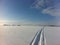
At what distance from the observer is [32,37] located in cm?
135

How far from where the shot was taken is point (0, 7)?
1398mm

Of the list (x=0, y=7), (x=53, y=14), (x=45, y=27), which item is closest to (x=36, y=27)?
(x=45, y=27)

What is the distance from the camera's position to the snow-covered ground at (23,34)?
133 centimetres

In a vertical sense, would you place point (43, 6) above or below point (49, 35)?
above

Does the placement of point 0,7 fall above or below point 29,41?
above

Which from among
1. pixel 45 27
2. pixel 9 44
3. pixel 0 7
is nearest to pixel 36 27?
pixel 45 27

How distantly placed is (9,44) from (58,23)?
544 mm

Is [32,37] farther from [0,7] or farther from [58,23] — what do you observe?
[0,7]

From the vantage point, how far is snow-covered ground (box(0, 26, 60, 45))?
52.5 inches

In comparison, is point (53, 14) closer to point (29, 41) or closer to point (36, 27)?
point (36, 27)

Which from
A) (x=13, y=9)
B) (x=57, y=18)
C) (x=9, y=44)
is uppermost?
(x=13, y=9)

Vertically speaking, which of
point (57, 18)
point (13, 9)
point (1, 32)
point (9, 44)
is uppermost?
point (13, 9)

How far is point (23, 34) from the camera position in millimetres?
1359

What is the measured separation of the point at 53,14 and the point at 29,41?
370 millimetres
